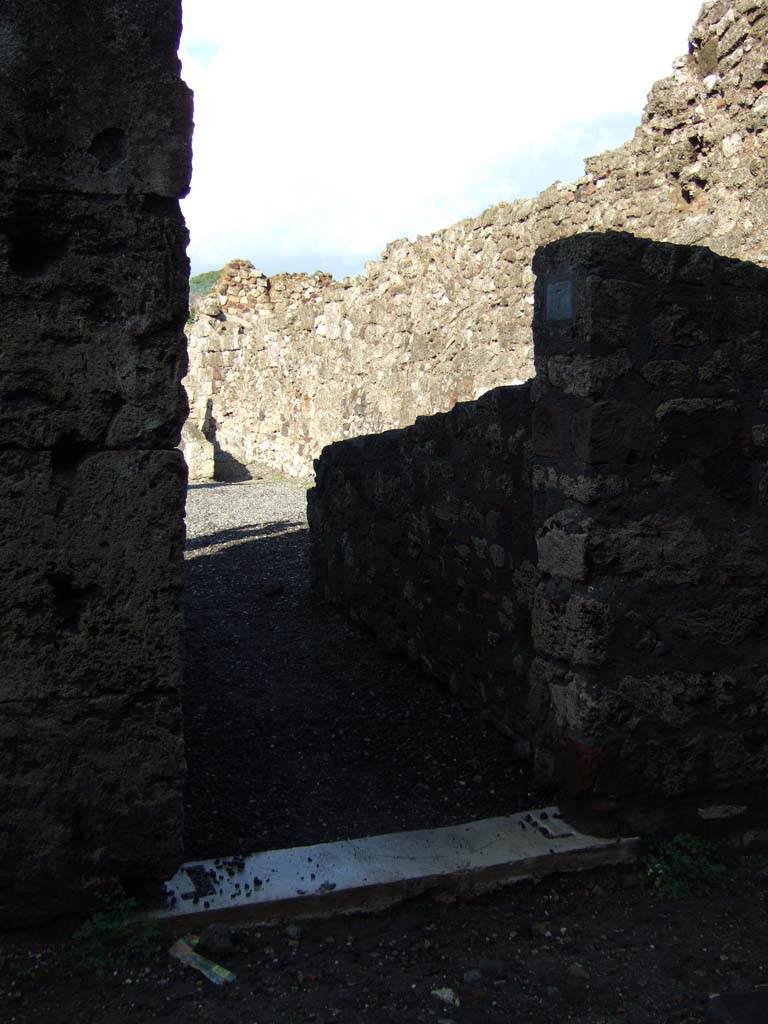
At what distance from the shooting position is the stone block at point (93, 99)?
2238 millimetres

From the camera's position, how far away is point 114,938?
2387 mm

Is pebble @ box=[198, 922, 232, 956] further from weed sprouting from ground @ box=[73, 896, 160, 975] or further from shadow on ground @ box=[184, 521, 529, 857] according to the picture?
shadow on ground @ box=[184, 521, 529, 857]

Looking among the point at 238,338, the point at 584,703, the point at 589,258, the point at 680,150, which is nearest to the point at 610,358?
the point at 589,258

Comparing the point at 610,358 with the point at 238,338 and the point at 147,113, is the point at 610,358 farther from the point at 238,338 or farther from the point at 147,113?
the point at 238,338

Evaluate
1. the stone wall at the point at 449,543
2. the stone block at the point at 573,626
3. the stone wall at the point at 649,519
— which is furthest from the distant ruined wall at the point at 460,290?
the stone block at the point at 573,626

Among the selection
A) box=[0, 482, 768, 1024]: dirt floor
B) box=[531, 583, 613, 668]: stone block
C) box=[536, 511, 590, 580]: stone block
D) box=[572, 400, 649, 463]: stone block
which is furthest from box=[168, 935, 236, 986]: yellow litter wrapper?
box=[572, 400, 649, 463]: stone block

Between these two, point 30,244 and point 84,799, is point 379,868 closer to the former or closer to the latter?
point 84,799

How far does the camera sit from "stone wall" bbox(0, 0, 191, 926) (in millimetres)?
2275

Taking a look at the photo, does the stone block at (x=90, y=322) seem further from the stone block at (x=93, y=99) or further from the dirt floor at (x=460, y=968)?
the dirt floor at (x=460, y=968)

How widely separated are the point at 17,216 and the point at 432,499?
252 cm

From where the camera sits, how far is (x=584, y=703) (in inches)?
115

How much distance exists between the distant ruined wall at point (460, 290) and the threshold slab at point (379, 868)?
201 inches

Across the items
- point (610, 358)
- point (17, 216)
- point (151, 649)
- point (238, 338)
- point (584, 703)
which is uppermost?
point (238, 338)

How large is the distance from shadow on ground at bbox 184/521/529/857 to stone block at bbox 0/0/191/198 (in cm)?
197
